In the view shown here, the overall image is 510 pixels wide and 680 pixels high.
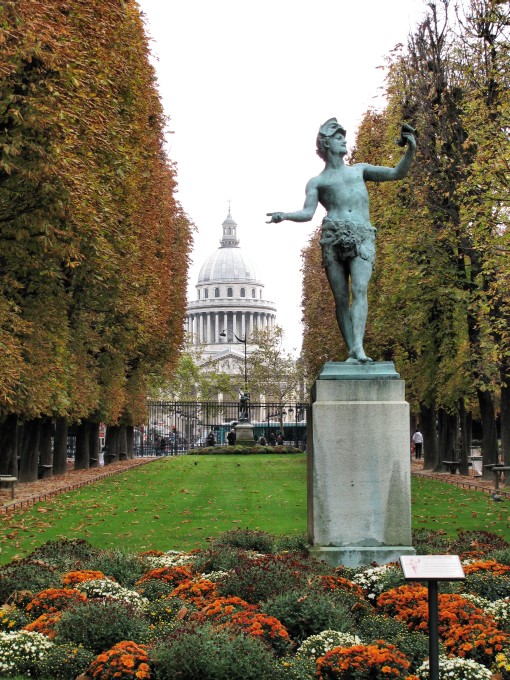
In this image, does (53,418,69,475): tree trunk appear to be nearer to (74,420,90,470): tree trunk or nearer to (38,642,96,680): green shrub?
(74,420,90,470): tree trunk

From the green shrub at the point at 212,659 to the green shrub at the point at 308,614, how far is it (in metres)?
0.93

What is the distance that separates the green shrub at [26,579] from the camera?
9.67 metres

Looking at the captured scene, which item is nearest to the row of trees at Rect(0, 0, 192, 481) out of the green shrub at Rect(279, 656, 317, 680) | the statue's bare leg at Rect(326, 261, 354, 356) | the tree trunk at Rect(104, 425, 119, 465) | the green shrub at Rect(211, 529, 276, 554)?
the statue's bare leg at Rect(326, 261, 354, 356)

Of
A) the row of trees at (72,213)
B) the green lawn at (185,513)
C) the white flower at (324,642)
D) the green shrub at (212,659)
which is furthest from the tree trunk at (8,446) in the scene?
the green shrub at (212,659)

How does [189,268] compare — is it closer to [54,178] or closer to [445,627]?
[54,178]

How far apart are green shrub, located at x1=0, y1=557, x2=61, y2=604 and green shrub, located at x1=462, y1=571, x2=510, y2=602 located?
369 centimetres

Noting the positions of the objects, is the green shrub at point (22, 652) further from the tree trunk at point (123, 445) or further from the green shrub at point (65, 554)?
the tree trunk at point (123, 445)

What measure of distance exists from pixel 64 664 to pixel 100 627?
50 centimetres

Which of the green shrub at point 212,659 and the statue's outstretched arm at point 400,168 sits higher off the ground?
the statue's outstretched arm at point 400,168

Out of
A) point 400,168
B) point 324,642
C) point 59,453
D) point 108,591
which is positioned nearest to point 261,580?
point 108,591

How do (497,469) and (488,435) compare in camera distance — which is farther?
(488,435)

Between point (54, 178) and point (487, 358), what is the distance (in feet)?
49.4

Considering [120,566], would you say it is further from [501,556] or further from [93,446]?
[93,446]

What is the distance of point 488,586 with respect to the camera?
9.66m
